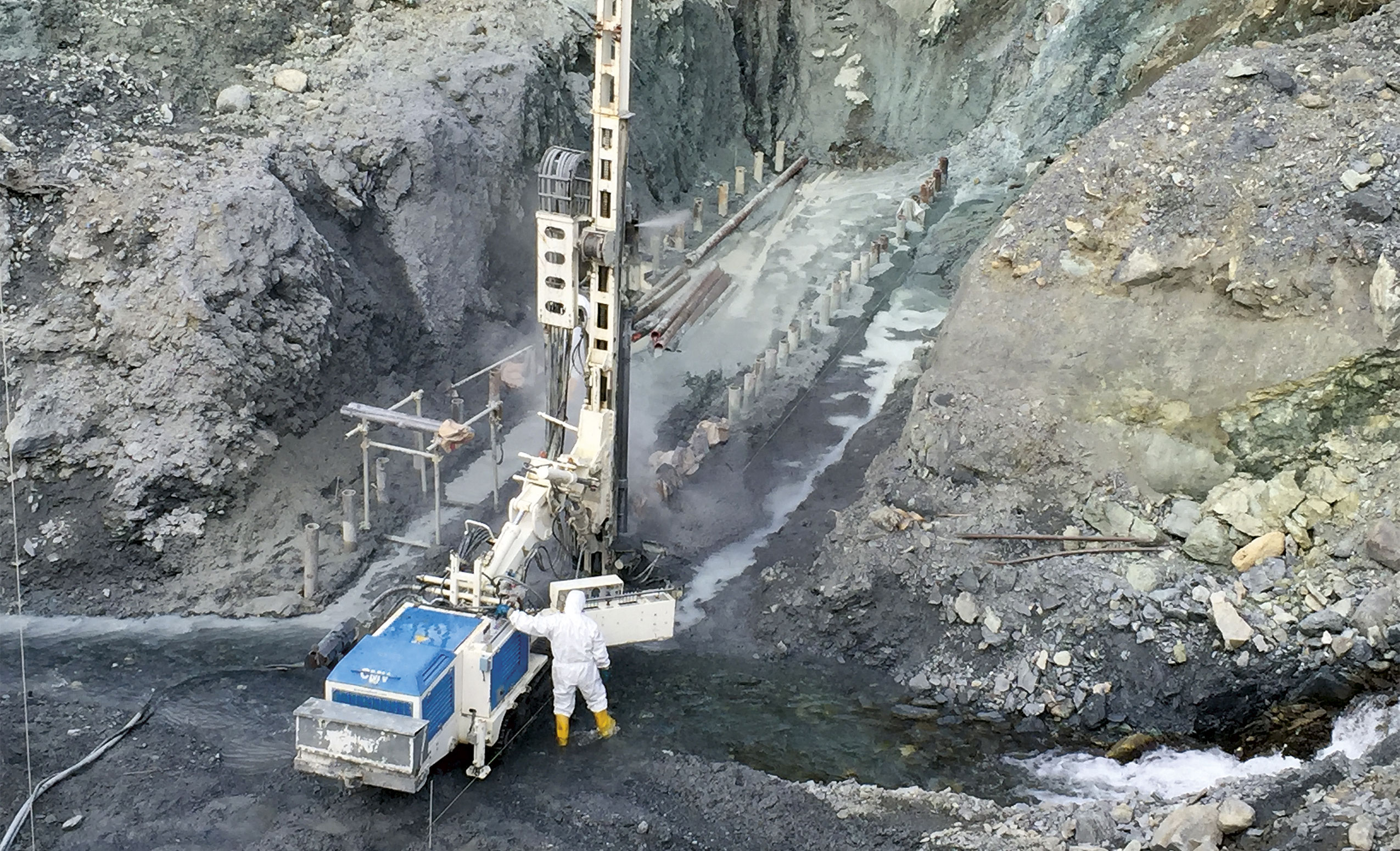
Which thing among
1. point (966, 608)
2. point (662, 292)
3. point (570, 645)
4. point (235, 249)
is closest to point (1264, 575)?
point (966, 608)

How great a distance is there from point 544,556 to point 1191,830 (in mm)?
6143

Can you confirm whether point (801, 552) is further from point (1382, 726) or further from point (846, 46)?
point (846, 46)

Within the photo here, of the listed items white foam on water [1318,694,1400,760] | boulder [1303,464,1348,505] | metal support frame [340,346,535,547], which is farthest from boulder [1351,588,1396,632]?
metal support frame [340,346,535,547]

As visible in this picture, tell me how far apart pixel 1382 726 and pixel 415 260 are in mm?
12508

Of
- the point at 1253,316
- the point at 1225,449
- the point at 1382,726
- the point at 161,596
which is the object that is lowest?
the point at 161,596

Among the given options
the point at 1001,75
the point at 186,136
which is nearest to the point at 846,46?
the point at 1001,75

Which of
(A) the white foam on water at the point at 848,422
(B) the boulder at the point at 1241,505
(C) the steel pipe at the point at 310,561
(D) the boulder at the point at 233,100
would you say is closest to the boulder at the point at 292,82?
(D) the boulder at the point at 233,100

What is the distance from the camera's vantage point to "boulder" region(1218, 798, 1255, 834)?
846cm

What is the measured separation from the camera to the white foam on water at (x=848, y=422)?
14047mm

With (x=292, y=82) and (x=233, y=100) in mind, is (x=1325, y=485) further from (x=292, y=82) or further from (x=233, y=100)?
(x=233, y=100)

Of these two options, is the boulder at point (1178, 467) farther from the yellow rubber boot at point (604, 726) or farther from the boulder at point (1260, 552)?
the yellow rubber boot at point (604, 726)

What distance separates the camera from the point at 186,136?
1614 cm

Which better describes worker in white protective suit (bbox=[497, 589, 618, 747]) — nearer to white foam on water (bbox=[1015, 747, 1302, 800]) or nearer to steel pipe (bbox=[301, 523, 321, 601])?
steel pipe (bbox=[301, 523, 321, 601])

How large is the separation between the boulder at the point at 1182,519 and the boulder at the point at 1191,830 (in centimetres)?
403
